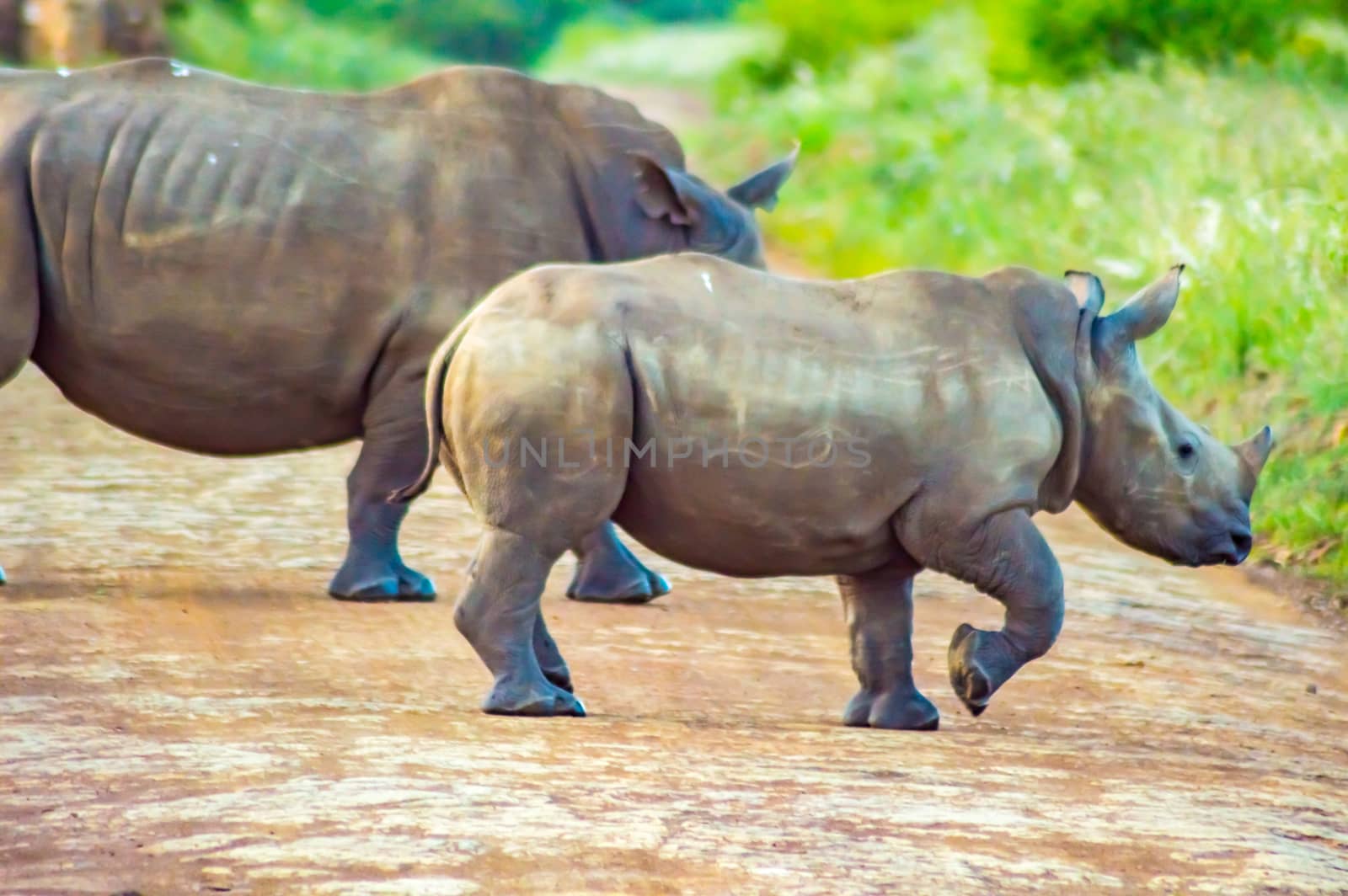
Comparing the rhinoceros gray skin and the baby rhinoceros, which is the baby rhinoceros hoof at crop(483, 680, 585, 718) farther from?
the rhinoceros gray skin

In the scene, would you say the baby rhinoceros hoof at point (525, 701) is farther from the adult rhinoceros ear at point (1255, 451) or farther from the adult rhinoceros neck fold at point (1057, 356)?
the adult rhinoceros ear at point (1255, 451)

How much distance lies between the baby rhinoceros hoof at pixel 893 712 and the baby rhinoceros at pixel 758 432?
15mm

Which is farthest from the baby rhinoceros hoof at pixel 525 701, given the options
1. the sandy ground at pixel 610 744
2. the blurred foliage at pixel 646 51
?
the blurred foliage at pixel 646 51

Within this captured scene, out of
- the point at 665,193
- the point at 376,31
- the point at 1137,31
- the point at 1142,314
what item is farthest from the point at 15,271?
the point at 376,31

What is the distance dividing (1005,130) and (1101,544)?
1011 cm

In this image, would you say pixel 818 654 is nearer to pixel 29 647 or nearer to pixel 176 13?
pixel 29 647

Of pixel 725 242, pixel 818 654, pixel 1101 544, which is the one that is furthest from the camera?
pixel 1101 544

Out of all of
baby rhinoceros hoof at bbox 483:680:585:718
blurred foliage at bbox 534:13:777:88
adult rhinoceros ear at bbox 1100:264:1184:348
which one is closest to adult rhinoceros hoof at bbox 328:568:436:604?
baby rhinoceros hoof at bbox 483:680:585:718

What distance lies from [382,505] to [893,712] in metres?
2.13

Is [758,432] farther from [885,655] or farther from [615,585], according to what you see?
[615,585]

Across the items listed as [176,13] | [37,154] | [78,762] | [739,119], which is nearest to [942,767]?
[78,762]

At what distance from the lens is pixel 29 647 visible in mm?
5945

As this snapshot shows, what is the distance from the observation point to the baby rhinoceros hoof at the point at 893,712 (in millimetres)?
5766

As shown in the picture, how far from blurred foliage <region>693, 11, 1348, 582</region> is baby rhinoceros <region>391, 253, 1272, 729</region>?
148 inches
